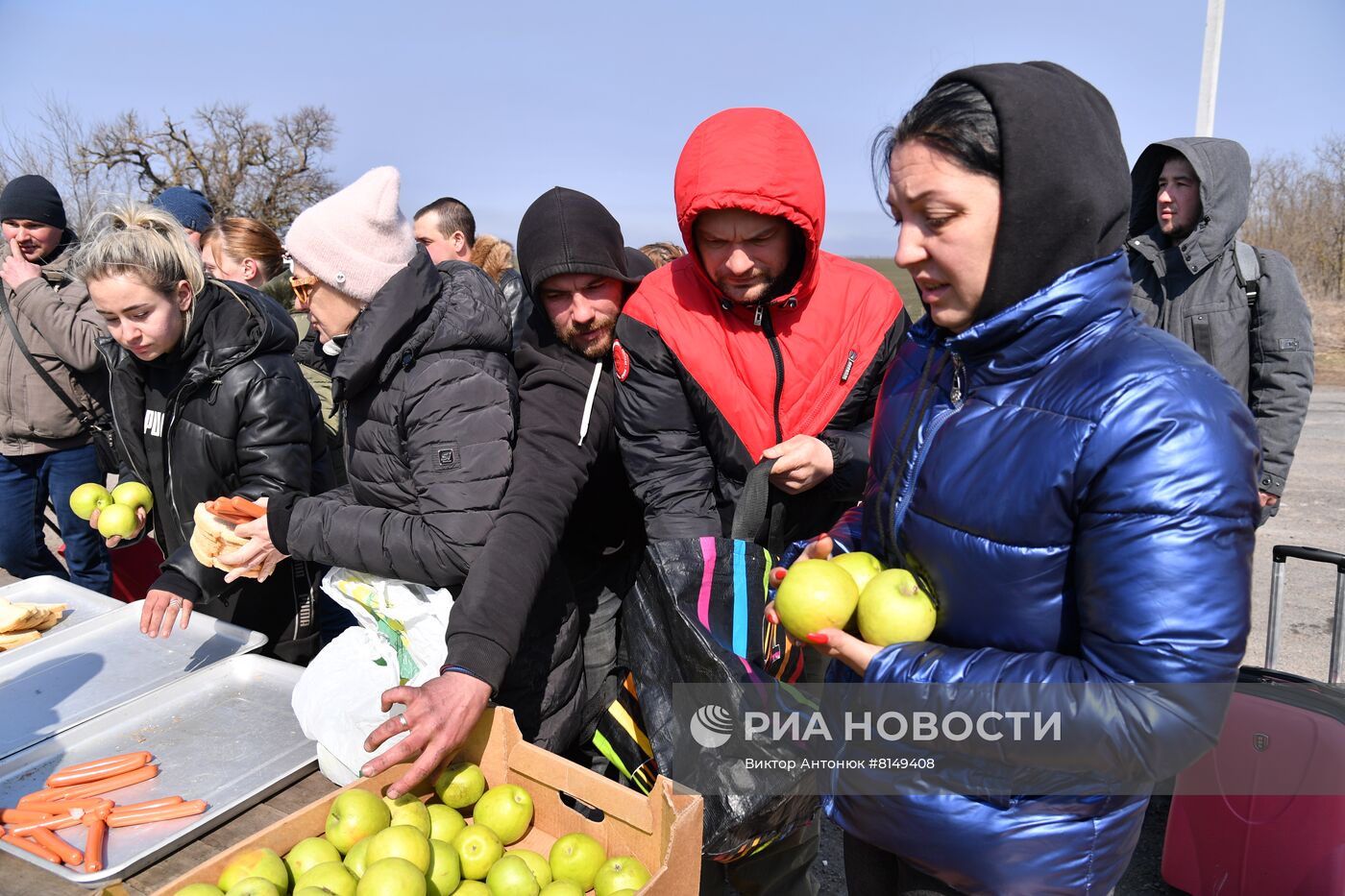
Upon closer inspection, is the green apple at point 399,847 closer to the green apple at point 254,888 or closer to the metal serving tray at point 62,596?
the green apple at point 254,888

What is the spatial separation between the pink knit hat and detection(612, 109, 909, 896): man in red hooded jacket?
701mm

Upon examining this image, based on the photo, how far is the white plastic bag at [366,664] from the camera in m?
2.06

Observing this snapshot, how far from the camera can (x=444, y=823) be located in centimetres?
179

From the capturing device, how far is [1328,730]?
7.72 ft

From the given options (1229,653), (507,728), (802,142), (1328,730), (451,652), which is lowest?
(1328,730)

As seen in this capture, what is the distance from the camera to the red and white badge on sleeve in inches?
87.5

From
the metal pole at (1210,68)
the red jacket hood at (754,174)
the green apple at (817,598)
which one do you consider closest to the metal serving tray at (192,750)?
the green apple at (817,598)

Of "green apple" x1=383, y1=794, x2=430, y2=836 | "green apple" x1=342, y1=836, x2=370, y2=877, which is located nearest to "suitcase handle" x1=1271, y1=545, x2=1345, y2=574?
"green apple" x1=383, y1=794, x2=430, y2=836

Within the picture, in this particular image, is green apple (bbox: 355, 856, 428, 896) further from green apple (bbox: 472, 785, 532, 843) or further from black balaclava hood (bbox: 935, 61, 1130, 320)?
black balaclava hood (bbox: 935, 61, 1130, 320)

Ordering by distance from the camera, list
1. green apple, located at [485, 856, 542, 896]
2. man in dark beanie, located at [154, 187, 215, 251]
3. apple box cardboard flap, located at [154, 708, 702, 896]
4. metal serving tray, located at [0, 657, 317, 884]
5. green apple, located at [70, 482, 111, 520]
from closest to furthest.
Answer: apple box cardboard flap, located at [154, 708, 702, 896], green apple, located at [485, 856, 542, 896], metal serving tray, located at [0, 657, 317, 884], green apple, located at [70, 482, 111, 520], man in dark beanie, located at [154, 187, 215, 251]

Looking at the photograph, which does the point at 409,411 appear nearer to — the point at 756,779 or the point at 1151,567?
the point at 756,779

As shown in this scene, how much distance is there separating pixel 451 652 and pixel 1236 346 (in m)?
3.61

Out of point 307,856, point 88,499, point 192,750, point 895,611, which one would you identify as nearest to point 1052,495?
point 895,611

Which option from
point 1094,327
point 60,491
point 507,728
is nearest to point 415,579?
point 507,728
